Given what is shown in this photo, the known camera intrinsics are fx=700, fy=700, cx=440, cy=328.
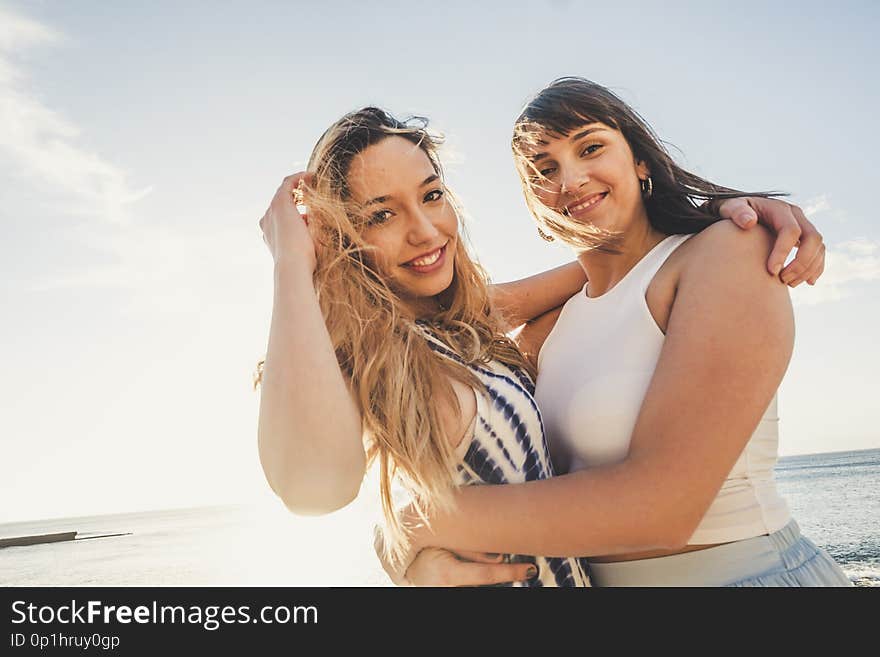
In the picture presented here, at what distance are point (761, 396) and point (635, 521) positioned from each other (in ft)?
1.68

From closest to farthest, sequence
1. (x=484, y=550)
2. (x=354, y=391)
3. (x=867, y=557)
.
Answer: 1. (x=484, y=550)
2. (x=354, y=391)
3. (x=867, y=557)

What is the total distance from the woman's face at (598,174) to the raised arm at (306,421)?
1.25 metres

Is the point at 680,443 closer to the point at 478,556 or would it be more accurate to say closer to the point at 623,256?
the point at 478,556

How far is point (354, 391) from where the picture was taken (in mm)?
2291

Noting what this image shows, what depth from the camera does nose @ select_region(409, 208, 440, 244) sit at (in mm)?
2752

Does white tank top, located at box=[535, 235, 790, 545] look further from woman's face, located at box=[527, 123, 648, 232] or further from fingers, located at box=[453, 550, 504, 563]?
fingers, located at box=[453, 550, 504, 563]

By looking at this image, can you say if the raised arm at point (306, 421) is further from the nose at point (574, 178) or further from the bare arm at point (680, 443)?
the nose at point (574, 178)

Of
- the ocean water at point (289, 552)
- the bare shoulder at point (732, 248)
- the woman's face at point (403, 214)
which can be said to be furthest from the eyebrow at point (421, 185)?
the ocean water at point (289, 552)

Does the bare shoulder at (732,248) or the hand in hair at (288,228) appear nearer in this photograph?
the bare shoulder at (732,248)

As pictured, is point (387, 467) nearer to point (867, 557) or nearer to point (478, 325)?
point (478, 325)

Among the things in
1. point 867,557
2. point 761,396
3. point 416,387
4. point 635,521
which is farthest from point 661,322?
point 867,557

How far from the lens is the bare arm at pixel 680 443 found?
77.9 inches

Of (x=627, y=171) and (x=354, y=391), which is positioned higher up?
(x=627, y=171)
